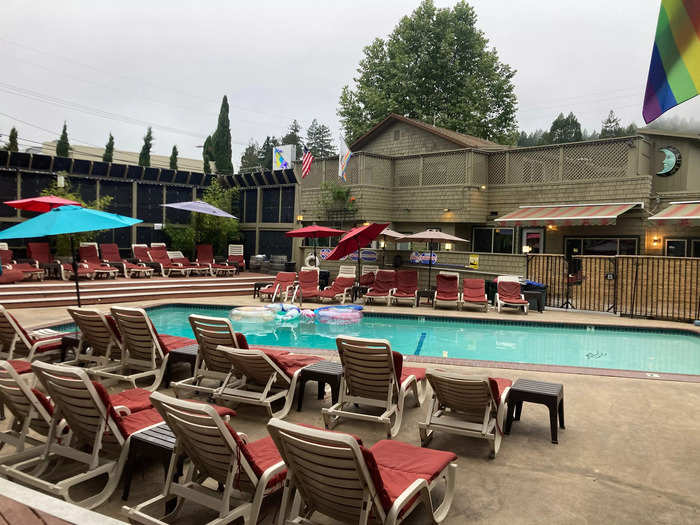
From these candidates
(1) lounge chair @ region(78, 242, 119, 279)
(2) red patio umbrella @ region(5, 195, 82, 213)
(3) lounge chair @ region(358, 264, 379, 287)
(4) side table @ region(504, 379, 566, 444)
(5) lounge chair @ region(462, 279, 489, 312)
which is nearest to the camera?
(4) side table @ region(504, 379, 566, 444)

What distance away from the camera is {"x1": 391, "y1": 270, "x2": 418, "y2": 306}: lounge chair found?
13875 millimetres

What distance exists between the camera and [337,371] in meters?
4.93

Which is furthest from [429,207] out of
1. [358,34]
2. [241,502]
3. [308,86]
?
[308,86]

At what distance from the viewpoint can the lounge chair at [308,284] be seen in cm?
1416

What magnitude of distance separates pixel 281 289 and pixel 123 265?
5.93 meters

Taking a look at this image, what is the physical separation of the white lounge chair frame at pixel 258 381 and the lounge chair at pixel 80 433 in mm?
1323

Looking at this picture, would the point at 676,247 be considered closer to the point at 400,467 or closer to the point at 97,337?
the point at 400,467

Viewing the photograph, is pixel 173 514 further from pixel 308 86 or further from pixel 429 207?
pixel 308 86

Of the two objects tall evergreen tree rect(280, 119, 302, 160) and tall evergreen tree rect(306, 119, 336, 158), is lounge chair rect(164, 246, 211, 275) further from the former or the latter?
tall evergreen tree rect(280, 119, 302, 160)

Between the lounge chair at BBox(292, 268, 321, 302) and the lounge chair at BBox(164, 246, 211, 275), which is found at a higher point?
the lounge chair at BBox(164, 246, 211, 275)

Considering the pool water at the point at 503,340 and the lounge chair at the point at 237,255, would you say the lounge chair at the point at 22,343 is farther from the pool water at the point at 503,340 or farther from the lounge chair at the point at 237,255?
the lounge chair at the point at 237,255

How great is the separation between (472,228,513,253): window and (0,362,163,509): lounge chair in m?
17.7

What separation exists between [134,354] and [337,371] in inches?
94.7

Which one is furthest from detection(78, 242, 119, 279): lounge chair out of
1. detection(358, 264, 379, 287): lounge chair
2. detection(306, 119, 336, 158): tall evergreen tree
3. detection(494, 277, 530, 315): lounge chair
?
detection(306, 119, 336, 158): tall evergreen tree
